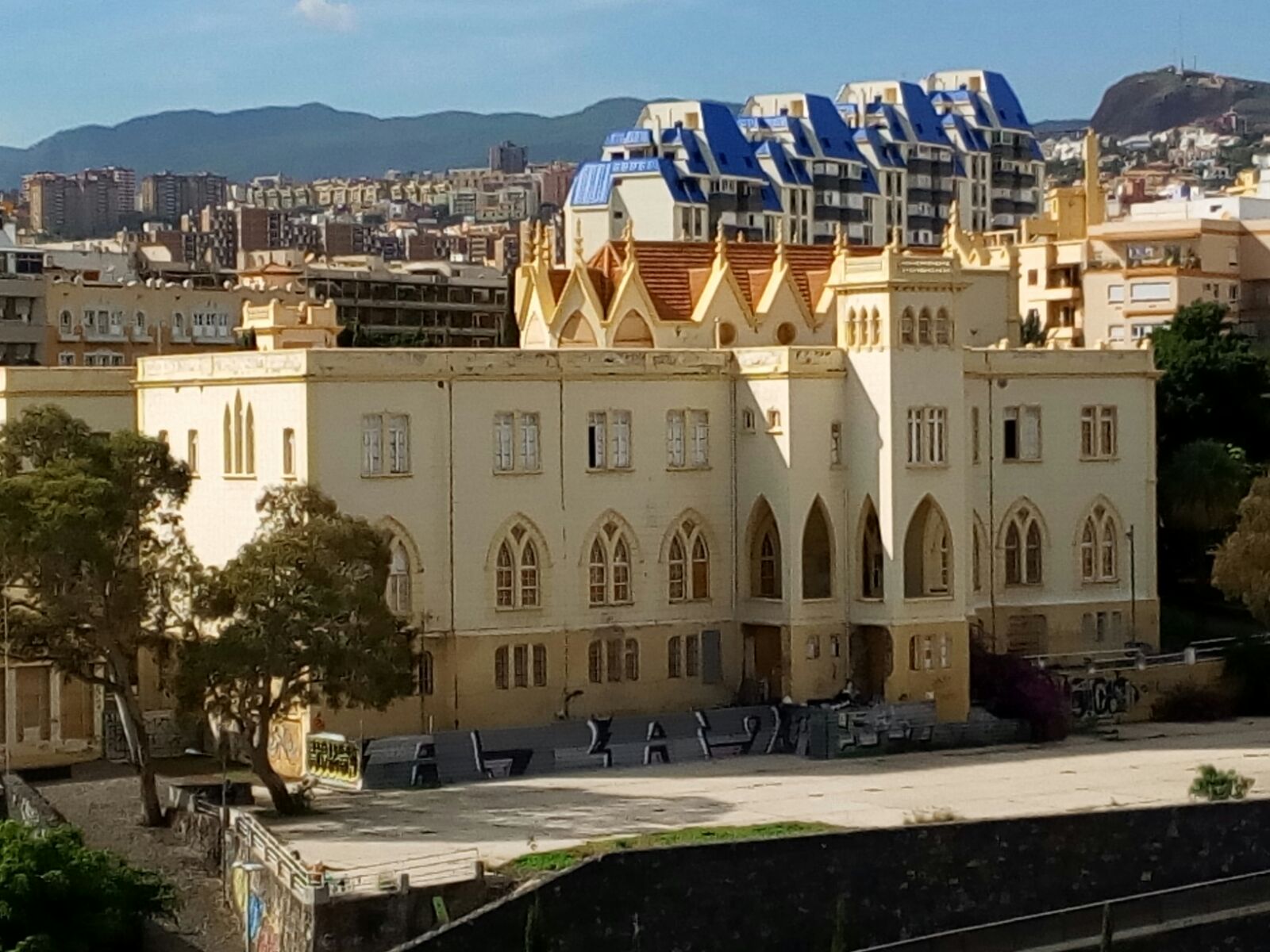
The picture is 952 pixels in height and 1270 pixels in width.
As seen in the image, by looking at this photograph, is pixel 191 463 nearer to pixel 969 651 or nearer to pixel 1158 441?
pixel 969 651

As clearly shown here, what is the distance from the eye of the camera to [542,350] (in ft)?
164

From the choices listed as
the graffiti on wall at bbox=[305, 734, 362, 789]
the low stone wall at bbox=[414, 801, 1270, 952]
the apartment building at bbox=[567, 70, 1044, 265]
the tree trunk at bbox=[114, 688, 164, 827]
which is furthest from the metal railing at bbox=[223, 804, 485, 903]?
the apartment building at bbox=[567, 70, 1044, 265]

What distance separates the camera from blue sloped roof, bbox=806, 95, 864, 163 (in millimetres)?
121875

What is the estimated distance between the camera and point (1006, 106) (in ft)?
443

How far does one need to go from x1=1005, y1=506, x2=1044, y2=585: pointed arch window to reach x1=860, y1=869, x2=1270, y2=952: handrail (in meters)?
14.0

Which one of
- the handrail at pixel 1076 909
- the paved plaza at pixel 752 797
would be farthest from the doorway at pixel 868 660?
the handrail at pixel 1076 909

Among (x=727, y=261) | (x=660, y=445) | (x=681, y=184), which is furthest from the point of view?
(x=681, y=184)

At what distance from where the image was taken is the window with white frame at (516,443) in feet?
163

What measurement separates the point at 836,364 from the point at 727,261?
21.3 ft

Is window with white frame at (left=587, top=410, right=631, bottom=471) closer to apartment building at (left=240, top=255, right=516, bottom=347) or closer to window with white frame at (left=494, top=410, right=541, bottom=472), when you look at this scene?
window with white frame at (left=494, top=410, right=541, bottom=472)

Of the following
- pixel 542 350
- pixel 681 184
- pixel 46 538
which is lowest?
pixel 46 538

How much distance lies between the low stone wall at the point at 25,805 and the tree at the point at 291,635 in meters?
2.81

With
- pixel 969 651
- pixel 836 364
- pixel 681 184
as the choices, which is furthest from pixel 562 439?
pixel 681 184

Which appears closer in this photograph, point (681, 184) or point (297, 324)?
point (297, 324)
